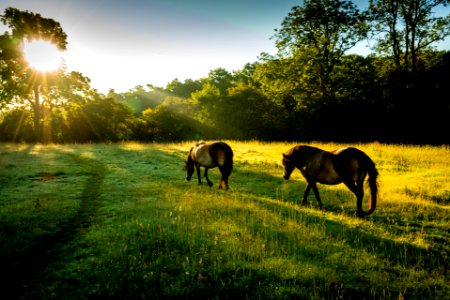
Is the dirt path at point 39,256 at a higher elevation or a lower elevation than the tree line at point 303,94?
lower

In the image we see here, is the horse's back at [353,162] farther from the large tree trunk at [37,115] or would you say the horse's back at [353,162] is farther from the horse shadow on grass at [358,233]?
the large tree trunk at [37,115]

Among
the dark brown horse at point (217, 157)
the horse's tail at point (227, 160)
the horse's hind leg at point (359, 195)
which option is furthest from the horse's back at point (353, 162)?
the dark brown horse at point (217, 157)

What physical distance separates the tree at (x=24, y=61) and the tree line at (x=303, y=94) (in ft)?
0.41

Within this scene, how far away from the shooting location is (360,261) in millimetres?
6234

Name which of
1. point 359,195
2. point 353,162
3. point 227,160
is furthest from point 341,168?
point 227,160

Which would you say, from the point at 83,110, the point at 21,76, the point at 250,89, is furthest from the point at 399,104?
the point at 21,76

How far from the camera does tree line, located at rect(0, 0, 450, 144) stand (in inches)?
1287

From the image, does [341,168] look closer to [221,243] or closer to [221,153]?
[221,243]

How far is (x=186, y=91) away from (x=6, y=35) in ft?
191

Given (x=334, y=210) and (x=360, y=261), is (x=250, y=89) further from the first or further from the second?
(x=360, y=261)

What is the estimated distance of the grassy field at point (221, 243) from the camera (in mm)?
5426

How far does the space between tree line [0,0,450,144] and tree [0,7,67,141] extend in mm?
126

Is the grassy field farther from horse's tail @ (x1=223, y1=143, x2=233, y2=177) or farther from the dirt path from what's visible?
horse's tail @ (x1=223, y1=143, x2=233, y2=177)

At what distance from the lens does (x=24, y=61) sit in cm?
4159
